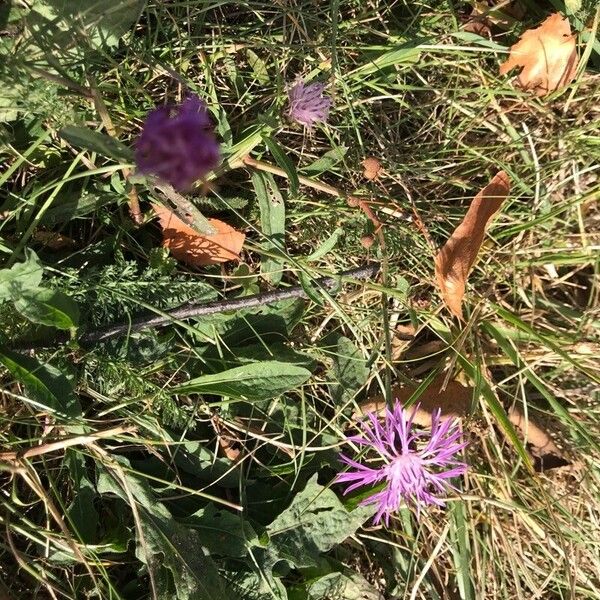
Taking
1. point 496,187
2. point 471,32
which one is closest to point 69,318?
point 496,187

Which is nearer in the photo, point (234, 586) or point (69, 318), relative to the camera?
point (69, 318)

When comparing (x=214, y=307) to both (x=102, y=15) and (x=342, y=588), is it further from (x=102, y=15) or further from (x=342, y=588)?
(x=342, y=588)

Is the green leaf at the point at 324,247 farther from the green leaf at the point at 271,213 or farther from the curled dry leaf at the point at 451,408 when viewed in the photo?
the curled dry leaf at the point at 451,408

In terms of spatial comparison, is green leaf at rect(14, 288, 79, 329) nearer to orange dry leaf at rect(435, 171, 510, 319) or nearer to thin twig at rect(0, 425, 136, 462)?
thin twig at rect(0, 425, 136, 462)

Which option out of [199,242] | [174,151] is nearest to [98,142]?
[174,151]

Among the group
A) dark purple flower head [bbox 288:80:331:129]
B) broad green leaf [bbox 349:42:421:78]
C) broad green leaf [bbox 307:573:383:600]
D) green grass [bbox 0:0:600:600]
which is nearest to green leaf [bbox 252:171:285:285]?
green grass [bbox 0:0:600:600]

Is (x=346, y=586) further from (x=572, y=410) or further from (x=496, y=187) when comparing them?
(x=496, y=187)
